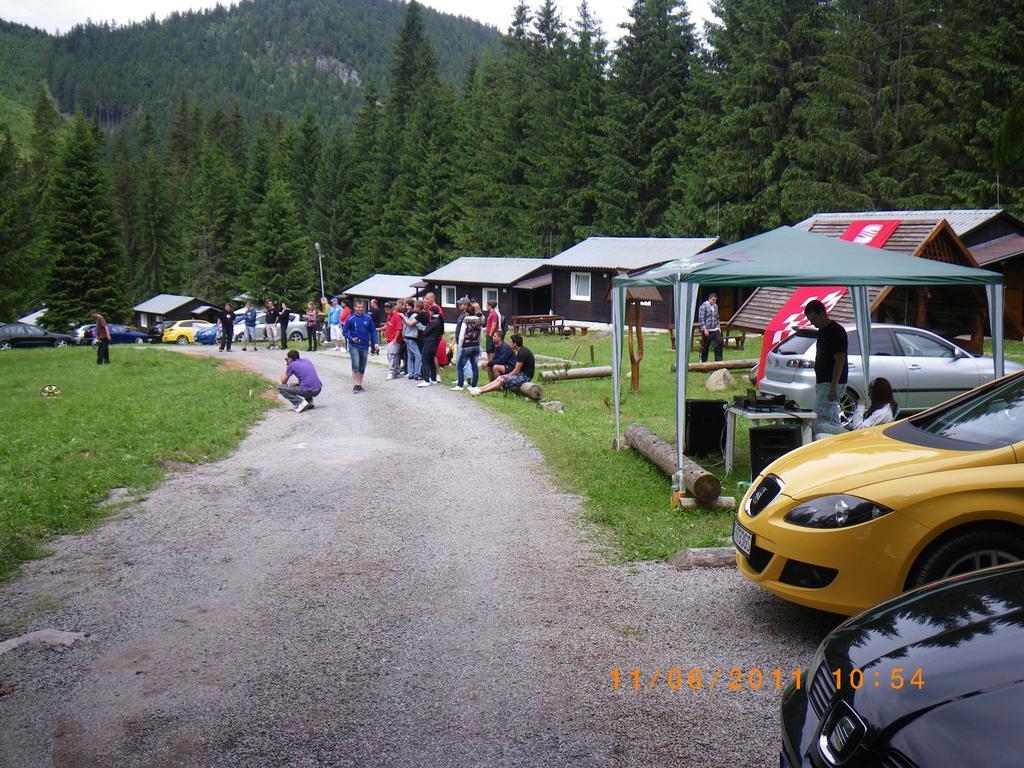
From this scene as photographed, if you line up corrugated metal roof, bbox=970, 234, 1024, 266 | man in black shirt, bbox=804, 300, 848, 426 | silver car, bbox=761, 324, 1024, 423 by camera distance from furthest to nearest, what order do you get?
corrugated metal roof, bbox=970, 234, 1024, 266
silver car, bbox=761, 324, 1024, 423
man in black shirt, bbox=804, 300, 848, 426

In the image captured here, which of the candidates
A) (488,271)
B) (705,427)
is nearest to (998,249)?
(705,427)

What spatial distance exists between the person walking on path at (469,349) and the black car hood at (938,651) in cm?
1565

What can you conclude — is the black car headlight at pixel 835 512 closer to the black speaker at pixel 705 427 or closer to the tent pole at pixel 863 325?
the black speaker at pixel 705 427

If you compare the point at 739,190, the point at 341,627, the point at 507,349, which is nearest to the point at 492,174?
the point at 739,190

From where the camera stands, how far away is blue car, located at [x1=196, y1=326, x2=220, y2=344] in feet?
158

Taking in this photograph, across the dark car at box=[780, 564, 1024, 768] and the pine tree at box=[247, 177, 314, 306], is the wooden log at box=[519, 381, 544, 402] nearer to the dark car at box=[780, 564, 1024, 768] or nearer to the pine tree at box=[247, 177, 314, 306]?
the dark car at box=[780, 564, 1024, 768]

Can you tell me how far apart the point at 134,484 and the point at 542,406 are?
26.4ft

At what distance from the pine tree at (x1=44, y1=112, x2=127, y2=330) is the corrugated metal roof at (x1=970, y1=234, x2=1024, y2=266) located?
50.3 meters

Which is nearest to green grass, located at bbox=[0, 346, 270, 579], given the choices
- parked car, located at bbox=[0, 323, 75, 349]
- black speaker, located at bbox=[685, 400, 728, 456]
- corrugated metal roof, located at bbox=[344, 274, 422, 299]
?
black speaker, located at bbox=[685, 400, 728, 456]

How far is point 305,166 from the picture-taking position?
85188 mm

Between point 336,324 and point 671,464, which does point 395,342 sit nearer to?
point 671,464

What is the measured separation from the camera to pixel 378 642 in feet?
17.1

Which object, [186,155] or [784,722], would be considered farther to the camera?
[186,155]

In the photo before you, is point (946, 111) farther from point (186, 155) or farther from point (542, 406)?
point (186, 155)
